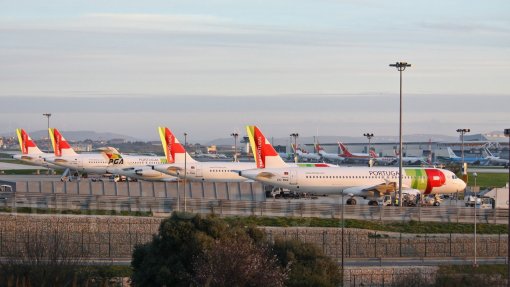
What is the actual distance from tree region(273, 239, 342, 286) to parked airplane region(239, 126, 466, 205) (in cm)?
3371

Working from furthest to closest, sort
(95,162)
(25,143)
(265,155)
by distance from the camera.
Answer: (25,143) < (95,162) < (265,155)

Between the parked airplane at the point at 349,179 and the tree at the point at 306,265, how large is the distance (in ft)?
111

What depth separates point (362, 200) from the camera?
256 feet

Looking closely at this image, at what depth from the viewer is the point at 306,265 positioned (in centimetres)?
4006

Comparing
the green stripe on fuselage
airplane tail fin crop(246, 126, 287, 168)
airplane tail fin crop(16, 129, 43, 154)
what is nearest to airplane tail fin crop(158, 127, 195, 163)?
airplane tail fin crop(246, 126, 287, 168)

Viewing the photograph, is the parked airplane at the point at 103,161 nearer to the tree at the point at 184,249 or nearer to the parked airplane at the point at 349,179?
the parked airplane at the point at 349,179

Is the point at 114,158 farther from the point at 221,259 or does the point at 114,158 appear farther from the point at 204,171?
the point at 221,259

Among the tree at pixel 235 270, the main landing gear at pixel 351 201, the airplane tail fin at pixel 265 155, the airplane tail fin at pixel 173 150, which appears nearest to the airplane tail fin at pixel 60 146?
the airplane tail fin at pixel 173 150

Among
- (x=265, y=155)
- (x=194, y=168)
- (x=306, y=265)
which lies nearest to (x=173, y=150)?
(x=194, y=168)

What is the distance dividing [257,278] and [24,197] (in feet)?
113

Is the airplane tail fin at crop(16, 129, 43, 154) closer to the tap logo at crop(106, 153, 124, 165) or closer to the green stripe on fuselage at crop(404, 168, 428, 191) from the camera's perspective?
the tap logo at crop(106, 153, 124, 165)

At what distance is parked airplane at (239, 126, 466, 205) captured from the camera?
75.2 m

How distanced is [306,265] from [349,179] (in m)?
36.6

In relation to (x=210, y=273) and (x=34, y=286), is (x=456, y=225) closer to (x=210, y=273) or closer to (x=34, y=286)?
(x=210, y=273)
